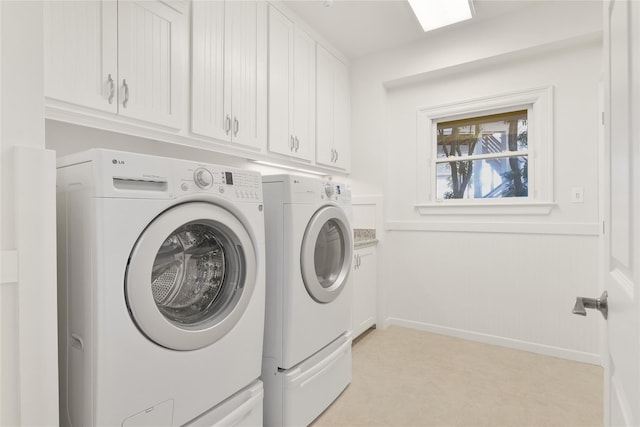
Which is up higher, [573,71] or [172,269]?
[573,71]

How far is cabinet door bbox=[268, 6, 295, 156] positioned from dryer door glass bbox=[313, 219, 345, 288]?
2.38 feet

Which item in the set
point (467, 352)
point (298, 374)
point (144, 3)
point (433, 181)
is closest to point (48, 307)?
point (298, 374)

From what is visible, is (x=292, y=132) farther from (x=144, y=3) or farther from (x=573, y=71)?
(x=573, y=71)

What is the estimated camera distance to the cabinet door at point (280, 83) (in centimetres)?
218

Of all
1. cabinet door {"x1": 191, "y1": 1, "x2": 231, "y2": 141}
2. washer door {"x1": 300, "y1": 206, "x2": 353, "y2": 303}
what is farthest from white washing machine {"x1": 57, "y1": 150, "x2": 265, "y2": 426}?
cabinet door {"x1": 191, "y1": 1, "x2": 231, "y2": 141}

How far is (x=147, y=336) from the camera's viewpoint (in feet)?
3.20

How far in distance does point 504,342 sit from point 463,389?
2.82 ft

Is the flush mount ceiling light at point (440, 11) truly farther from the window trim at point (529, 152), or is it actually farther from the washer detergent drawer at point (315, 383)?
the washer detergent drawer at point (315, 383)

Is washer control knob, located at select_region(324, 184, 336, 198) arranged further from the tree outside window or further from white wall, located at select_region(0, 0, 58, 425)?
the tree outside window

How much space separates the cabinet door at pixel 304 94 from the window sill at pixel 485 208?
1.17 m

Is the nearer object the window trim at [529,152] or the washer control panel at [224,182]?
the washer control panel at [224,182]

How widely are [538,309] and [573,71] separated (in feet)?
5.68

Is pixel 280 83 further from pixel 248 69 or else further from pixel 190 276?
pixel 190 276

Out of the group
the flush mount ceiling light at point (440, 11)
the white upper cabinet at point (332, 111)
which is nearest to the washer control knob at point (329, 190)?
the white upper cabinet at point (332, 111)
